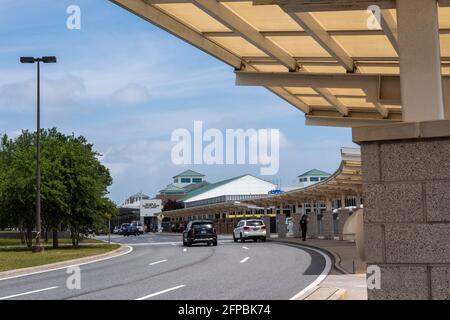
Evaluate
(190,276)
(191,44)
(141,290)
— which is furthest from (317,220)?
(191,44)

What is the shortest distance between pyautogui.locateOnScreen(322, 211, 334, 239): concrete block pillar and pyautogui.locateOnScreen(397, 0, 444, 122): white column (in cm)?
3978

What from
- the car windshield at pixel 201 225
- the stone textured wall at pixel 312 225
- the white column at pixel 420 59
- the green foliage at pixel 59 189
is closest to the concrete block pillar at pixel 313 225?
the stone textured wall at pixel 312 225

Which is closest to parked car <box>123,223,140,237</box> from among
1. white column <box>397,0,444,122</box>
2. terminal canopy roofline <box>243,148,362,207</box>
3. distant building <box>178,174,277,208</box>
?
terminal canopy roofline <box>243,148,362,207</box>

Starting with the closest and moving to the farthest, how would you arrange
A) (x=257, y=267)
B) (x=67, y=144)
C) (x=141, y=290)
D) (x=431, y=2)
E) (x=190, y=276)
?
(x=431, y=2) < (x=141, y=290) < (x=190, y=276) < (x=257, y=267) < (x=67, y=144)

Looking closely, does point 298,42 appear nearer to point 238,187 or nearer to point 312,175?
point 238,187

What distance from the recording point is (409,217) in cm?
591

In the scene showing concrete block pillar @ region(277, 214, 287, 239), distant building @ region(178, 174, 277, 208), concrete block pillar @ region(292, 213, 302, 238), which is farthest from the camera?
distant building @ region(178, 174, 277, 208)

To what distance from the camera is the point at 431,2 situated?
6332mm

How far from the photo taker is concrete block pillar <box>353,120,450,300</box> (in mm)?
5828

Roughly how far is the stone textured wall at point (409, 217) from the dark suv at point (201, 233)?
36362 mm

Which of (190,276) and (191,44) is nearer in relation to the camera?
(191,44)

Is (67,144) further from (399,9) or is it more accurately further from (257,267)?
(399,9)

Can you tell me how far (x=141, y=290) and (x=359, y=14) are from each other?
8801 millimetres

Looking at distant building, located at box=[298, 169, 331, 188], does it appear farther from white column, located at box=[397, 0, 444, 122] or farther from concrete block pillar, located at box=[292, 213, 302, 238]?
white column, located at box=[397, 0, 444, 122]
